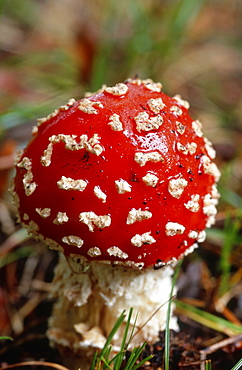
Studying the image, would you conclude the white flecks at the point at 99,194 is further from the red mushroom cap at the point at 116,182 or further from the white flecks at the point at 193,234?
the white flecks at the point at 193,234

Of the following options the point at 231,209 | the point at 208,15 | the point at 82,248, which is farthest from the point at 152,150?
the point at 208,15

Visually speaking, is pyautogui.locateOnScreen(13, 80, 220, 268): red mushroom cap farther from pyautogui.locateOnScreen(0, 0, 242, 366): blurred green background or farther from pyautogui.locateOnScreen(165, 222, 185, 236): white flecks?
pyautogui.locateOnScreen(0, 0, 242, 366): blurred green background

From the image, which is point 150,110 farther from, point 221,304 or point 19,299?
point 19,299

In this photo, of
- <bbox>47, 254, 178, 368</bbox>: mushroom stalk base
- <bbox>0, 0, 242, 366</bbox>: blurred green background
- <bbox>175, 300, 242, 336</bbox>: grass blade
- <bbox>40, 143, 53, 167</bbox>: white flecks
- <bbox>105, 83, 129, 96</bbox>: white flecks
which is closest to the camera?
<bbox>40, 143, 53, 167</bbox>: white flecks

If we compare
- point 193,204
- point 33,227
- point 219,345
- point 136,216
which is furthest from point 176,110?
point 219,345

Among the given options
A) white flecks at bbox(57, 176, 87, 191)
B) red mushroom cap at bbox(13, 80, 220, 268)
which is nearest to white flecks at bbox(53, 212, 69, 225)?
red mushroom cap at bbox(13, 80, 220, 268)

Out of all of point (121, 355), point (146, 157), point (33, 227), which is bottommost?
point (121, 355)

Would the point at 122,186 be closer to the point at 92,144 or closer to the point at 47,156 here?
the point at 92,144
